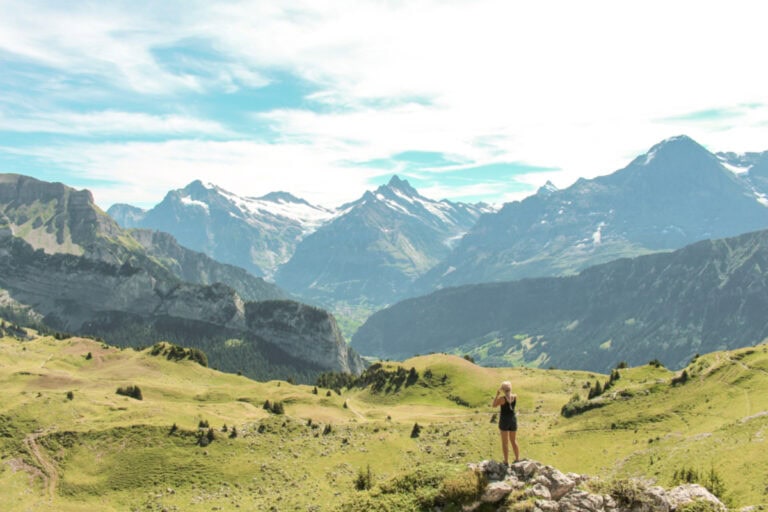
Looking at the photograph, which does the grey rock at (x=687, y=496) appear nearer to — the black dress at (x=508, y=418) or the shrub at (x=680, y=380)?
the black dress at (x=508, y=418)

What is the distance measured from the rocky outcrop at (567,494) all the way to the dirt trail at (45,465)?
63.2 meters

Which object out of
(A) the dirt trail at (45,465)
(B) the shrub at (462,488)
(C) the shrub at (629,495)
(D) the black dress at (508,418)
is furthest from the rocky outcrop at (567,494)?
(A) the dirt trail at (45,465)

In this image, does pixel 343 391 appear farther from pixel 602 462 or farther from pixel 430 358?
pixel 602 462

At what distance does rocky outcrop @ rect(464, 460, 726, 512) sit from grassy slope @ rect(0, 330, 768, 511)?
46.6ft

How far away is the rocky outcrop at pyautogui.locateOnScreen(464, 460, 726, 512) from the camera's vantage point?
26.9 meters

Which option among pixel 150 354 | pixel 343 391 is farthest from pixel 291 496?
pixel 150 354

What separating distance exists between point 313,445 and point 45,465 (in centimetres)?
3740

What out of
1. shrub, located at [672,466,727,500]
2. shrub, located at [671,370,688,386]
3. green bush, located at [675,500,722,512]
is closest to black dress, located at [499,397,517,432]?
green bush, located at [675,500,722,512]

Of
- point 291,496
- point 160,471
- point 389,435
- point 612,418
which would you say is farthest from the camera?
point 389,435

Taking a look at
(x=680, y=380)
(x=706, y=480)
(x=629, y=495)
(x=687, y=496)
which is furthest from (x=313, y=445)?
(x=687, y=496)

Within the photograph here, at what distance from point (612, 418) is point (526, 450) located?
51.1 feet

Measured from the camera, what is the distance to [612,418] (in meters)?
78.9

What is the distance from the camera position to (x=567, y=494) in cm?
2814

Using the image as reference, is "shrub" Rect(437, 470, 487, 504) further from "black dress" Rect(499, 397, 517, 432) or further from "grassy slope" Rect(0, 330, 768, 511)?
"grassy slope" Rect(0, 330, 768, 511)
